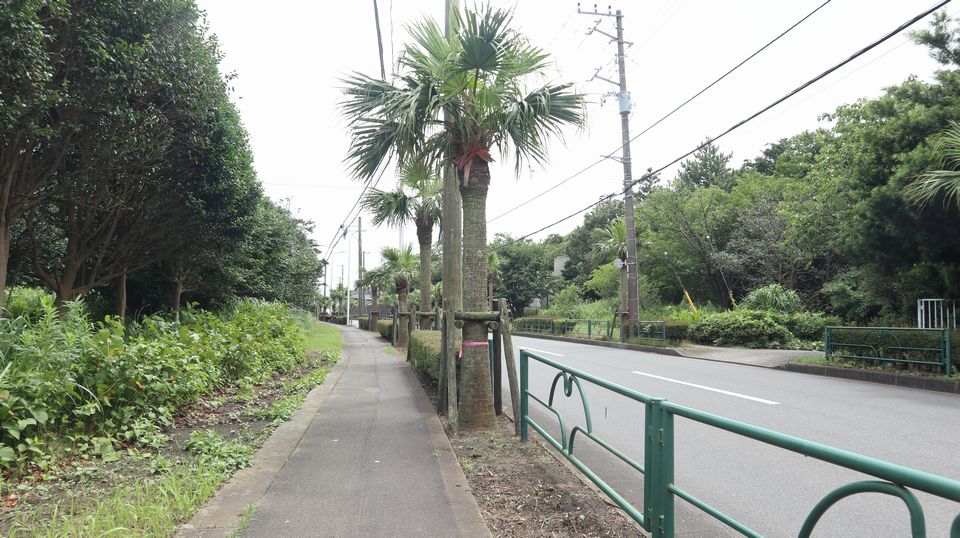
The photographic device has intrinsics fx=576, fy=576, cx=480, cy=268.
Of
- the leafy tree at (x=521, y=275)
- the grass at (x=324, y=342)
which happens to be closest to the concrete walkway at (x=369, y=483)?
the grass at (x=324, y=342)

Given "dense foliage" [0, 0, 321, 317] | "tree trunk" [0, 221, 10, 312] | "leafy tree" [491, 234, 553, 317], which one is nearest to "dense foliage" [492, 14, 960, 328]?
"leafy tree" [491, 234, 553, 317]

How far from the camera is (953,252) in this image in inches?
484

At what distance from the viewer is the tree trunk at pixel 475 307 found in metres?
6.53

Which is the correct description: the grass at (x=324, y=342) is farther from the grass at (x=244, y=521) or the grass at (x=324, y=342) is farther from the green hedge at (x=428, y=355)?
the grass at (x=244, y=521)

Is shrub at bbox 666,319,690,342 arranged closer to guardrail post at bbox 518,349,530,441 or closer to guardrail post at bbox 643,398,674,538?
guardrail post at bbox 518,349,530,441

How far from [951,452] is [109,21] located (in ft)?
33.8

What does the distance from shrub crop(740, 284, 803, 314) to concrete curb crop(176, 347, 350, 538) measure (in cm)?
2001

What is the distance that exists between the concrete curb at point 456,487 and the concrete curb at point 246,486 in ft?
4.57

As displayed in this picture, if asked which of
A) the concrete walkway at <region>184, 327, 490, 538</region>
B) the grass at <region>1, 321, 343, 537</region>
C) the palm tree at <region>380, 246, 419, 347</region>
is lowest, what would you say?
the concrete walkway at <region>184, 327, 490, 538</region>

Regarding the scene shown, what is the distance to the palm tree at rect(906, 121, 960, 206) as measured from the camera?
977 centimetres

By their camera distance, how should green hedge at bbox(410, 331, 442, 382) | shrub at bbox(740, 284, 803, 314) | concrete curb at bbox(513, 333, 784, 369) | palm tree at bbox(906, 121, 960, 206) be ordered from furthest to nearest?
1. shrub at bbox(740, 284, 803, 314)
2. concrete curb at bbox(513, 333, 784, 369)
3. palm tree at bbox(906, 121, 960, 206)
4. green hedge at bbox(410, 331, 442, 382)

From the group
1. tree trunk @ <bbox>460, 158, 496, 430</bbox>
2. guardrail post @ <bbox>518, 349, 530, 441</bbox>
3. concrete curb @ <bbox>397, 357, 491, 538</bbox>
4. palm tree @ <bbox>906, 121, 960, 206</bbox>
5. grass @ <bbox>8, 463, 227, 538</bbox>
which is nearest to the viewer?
grass @ <bbox>8, 463, 227, 538</bbox>

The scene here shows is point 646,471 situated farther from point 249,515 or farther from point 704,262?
point 704,262

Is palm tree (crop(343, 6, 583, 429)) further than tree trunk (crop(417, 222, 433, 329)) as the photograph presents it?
A: No
